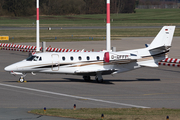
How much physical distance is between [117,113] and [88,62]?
496 inches

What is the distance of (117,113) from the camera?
20453mm

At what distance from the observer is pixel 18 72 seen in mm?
32188

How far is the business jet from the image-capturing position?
3206 cm

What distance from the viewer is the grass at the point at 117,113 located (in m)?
18.8

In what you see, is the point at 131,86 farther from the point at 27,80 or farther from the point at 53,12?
the point at 53,12

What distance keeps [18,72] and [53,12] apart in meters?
146

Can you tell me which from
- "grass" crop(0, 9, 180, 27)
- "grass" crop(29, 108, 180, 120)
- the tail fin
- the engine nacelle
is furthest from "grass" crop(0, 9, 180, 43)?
"grass" crop(29, 108, 180, 120)

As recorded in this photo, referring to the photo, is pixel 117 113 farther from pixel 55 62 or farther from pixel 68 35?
pixel 68 35

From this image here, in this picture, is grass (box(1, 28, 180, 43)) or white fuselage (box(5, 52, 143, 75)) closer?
white fuselage (box(5, 52, 143, 75))

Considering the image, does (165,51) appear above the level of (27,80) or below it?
above

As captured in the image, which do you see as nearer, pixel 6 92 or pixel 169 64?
pixel 6 92

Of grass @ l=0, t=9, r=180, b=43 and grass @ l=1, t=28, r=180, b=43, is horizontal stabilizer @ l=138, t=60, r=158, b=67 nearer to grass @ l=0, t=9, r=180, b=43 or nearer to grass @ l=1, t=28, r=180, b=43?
grass @ l=1, t=28, r=180, b=43

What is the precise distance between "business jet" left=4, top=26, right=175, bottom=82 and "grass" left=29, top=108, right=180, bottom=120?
1089 centimetres

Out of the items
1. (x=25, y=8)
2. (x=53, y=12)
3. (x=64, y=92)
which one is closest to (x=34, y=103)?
(x=64, y=92)
